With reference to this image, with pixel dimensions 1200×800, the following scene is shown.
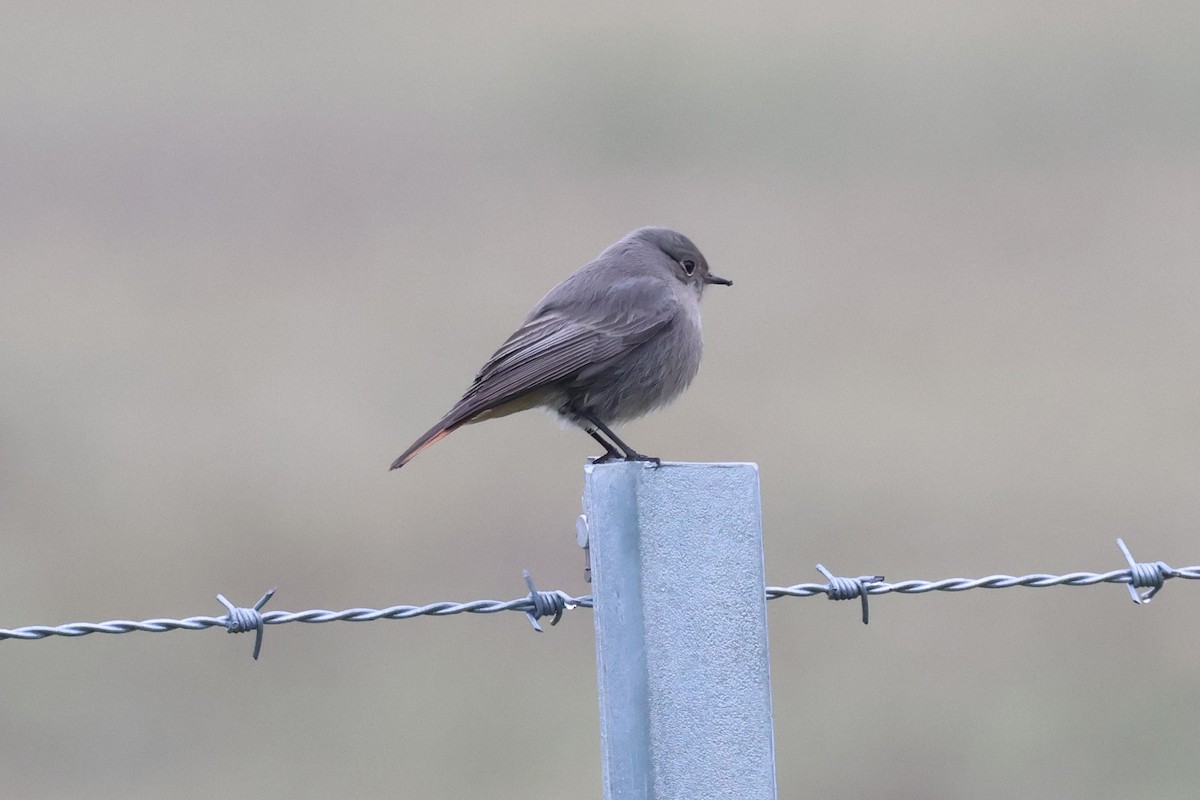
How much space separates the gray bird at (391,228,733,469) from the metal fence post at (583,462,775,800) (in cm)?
199

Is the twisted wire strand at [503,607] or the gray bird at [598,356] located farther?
the gray bird at [598,356]

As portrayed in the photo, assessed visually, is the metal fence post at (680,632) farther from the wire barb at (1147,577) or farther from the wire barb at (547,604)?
the wire barb at (1147,577)

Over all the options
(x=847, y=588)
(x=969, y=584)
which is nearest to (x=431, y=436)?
(x=847, y=588)

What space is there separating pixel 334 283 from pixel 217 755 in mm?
10098

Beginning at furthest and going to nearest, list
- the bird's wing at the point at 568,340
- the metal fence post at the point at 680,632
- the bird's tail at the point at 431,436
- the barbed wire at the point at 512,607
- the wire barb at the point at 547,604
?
the bird's wing at the point at 568,340
the bird's tail at the point at 431,436
the wire barb at the point at 547,604
the barbed wire at the point at 512,607
the metal fence post at the point at 680,632

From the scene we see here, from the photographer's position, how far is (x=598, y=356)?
6523mm

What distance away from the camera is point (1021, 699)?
37.1 ft

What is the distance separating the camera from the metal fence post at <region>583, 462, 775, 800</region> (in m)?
4.08

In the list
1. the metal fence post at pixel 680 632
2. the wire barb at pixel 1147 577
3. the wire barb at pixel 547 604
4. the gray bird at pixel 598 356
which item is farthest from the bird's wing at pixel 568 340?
the wire barb at pixel 1147 577

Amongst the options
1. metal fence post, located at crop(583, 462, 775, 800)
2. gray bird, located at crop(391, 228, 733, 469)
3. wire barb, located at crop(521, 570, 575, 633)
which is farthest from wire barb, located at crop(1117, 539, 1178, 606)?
gray bird, located at crop(391, 228, 733, 469)

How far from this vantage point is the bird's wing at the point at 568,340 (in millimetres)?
6258

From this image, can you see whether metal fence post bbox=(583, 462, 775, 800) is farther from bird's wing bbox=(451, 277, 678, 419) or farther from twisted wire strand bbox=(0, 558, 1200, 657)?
bird's wing bbox=(451, 277, 678, 419)

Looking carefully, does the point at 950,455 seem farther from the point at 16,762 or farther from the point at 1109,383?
the point at 16,762

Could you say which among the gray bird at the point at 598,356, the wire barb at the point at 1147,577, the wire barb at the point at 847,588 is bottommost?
the wire barb at the point at 847,588
